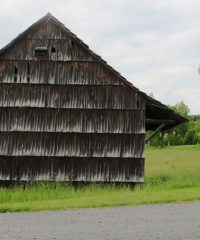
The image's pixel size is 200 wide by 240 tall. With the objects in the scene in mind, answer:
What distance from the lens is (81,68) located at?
20469 mm

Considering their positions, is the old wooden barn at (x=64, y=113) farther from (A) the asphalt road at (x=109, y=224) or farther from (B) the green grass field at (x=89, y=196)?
(A) the asphalt road at (x=109, y=224)

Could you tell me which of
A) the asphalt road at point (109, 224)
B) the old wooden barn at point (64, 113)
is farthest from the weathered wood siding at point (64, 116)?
the asphalt road at point (109, 224)

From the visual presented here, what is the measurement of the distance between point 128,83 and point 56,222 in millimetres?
10067

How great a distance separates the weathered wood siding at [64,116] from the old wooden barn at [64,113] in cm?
3

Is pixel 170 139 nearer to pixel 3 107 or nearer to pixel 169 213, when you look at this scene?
pixel 3 107

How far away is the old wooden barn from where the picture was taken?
20.2 m

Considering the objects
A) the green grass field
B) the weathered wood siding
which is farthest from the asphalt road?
the weathered wood siding

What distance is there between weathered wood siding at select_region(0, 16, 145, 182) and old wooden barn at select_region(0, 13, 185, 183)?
35 mm

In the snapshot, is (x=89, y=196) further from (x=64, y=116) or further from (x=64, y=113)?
(x=64, y=113)

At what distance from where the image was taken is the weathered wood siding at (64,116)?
20234 mm

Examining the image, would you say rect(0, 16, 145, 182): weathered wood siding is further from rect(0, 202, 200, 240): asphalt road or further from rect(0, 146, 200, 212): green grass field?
rect(0, 202, 200, 240): asphalt road

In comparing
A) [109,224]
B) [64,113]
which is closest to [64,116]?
[64,113]

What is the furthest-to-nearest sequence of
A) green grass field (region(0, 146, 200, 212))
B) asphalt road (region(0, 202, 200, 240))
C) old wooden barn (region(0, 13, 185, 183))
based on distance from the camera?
old wooden barn (region(0, 13, 185, 183))
green grass field (region(0, 146, 200, 212))
asphalt road (region(0, 202, 200, 240))

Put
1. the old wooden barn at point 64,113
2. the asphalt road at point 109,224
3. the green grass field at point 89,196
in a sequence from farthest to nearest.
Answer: the old wooden barn at point 64,113
the green grass field at point 89,196
the asphalt road at point 109,224
